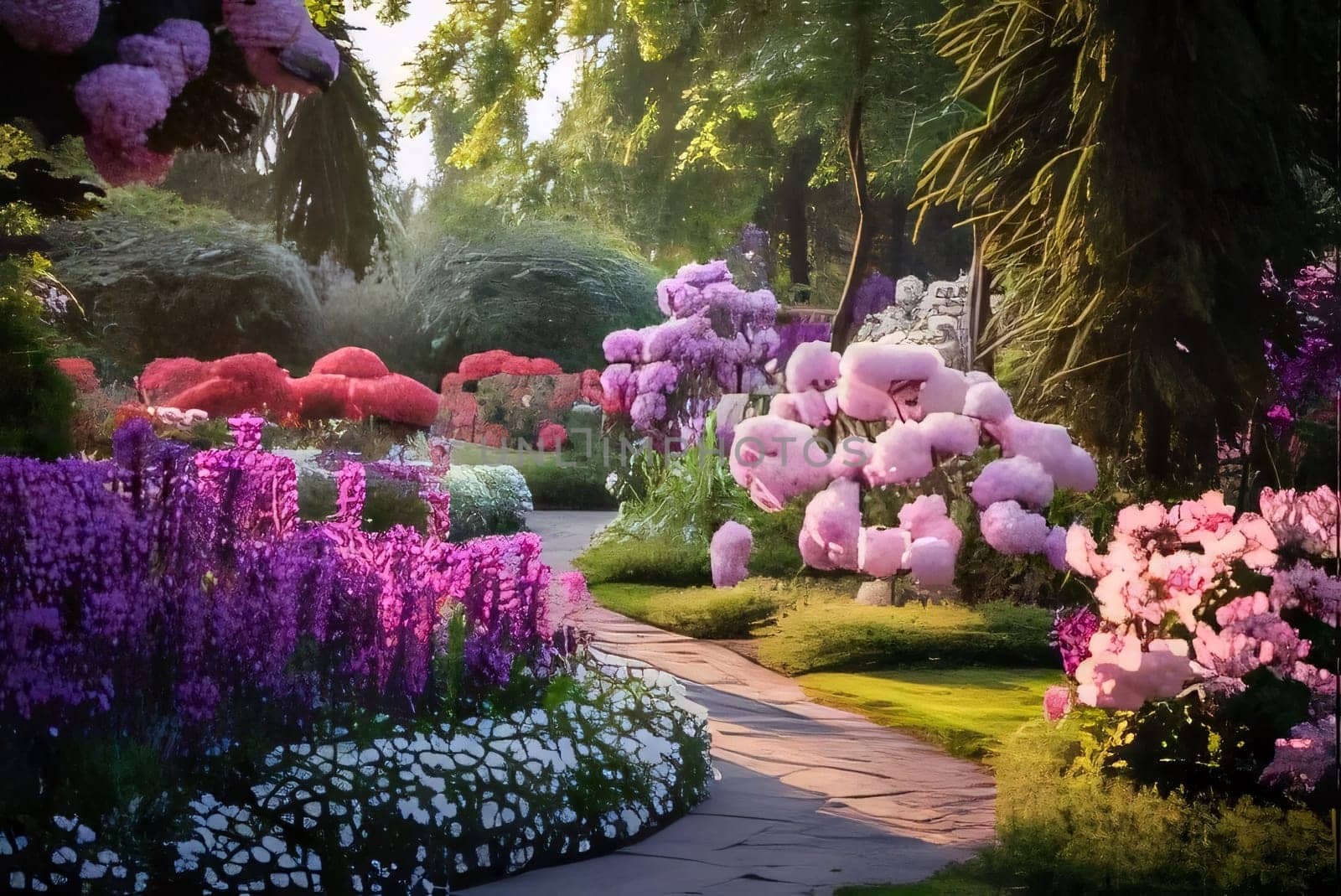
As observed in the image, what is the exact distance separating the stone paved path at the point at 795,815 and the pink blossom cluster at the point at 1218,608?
0.59 metres

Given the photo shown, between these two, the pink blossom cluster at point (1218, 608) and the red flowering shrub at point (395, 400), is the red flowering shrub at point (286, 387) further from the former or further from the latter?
the pink blossom cluster at point (1218, 608)

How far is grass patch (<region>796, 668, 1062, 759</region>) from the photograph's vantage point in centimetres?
364

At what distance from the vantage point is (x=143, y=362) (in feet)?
15.4

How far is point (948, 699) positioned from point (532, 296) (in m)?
6.53

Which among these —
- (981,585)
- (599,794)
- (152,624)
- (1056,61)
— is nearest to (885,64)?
(1056,61)

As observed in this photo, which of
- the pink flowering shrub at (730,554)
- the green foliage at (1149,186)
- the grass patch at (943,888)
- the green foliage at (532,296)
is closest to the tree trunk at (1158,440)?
the green foliage at (1149,186)

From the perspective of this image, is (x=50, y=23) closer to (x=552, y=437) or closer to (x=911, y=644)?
(x=911, y=644)

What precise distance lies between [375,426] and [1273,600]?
222 inches

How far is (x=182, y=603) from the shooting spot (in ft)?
8.05

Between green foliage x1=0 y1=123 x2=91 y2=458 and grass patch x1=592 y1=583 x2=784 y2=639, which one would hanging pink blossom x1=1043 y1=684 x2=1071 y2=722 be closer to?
green foliage x1=0 y1=123 x2=91 y2=458

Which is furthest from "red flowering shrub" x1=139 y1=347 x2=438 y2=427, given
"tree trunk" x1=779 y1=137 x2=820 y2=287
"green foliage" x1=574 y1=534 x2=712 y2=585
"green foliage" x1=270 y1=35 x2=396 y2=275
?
"green foliage" x1=270 y1=35 x2=396 y2=275

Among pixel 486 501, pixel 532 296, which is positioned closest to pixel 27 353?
pixel 486 501

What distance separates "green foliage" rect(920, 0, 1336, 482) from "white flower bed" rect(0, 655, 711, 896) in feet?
5.92

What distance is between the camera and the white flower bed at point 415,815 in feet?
7.32
